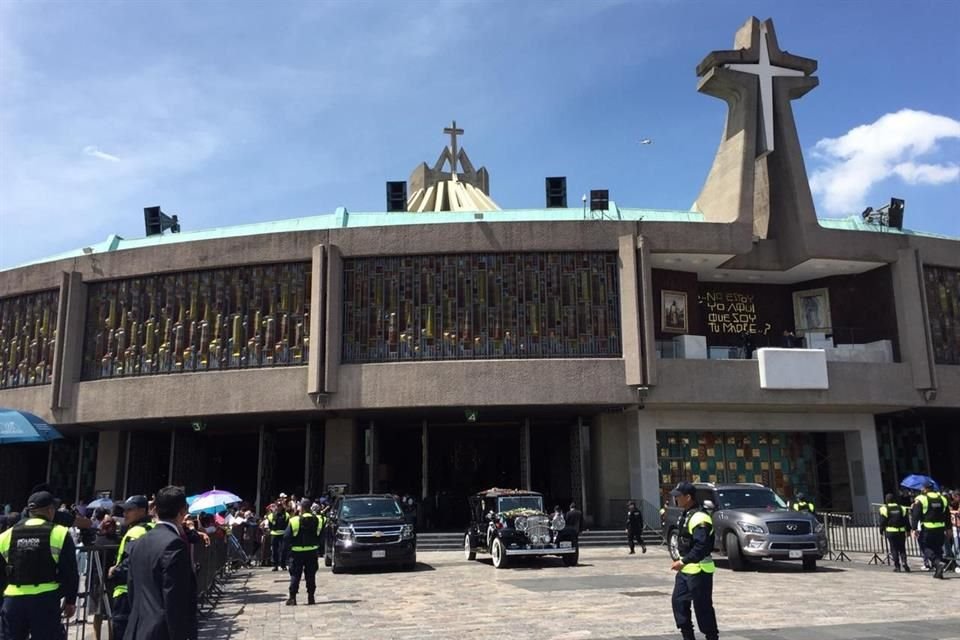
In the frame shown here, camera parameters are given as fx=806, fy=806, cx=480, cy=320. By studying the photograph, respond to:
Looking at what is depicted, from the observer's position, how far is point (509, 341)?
92.5ft

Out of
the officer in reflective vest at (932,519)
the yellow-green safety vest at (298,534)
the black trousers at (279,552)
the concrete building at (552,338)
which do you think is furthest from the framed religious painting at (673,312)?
the yellow-green safety vest at (298,534)

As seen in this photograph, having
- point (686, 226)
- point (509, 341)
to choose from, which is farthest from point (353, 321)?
point (686, 226)

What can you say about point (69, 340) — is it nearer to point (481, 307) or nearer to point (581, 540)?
point (481, 307)

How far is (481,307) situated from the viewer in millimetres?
28562

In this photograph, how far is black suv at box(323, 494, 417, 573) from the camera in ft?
61.0

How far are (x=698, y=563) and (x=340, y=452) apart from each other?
912 inches

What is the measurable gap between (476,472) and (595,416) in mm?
6576

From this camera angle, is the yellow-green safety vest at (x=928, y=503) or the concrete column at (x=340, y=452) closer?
the yellow-green safety vest at (x=928, y=503)

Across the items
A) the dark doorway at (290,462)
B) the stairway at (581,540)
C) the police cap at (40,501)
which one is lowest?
the stairway at (581,540)

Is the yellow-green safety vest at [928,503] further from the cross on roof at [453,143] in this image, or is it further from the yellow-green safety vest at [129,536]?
the cross on roof at [453,143]

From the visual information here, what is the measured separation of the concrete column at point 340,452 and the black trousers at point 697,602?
73.4ft

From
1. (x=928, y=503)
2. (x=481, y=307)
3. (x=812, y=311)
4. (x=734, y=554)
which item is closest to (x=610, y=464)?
(x=481, y=307)

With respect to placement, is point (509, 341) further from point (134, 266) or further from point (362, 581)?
point (134, 266)

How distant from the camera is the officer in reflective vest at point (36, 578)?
685 centimetres
